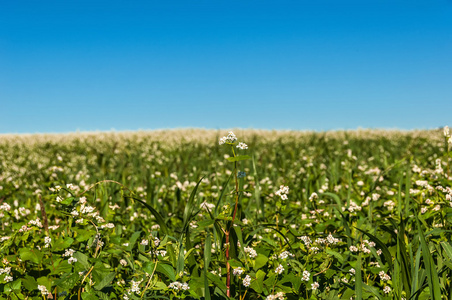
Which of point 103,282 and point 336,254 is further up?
point 336,254

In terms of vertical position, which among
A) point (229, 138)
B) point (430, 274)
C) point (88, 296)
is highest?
point (229, 138)

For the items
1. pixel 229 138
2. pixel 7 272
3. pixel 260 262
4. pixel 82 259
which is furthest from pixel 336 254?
pixel 7 272

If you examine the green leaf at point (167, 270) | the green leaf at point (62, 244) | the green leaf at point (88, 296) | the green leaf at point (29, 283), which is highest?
the green leaf at point (62, 244)

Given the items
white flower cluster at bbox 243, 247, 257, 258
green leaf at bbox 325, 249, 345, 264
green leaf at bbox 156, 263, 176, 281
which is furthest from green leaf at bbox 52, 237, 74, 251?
green leaf at bbox 325, 249, 345, 264

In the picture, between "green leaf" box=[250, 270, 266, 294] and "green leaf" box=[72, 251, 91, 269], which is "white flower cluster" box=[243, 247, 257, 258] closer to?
"green leaf" box=[250, 270, 266, 294]

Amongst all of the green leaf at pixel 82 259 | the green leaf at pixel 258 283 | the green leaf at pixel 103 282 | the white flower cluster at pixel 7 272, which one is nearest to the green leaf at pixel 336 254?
the green leaf at pixel 258 283

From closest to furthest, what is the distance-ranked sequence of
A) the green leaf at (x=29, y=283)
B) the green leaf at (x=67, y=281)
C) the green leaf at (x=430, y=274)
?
1. the green leaf at (x=430, y=274)
2. the green leaf at (x=67, y=281)
3. the green leaf at (x=29, y=283)

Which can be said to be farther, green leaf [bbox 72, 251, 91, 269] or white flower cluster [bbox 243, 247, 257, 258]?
green leaf [bbox 72, 251, 91, 269]

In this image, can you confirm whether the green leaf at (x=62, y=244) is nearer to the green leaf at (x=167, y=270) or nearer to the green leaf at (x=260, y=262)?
the green leaf at (x=167, y=270)

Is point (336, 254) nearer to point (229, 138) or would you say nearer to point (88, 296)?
point (229, 138)

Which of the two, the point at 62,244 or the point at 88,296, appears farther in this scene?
the point at 62,244

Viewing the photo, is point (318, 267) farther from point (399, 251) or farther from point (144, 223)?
point (144, 223)

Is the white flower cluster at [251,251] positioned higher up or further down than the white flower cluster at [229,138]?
further down

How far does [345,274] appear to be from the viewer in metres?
2.98
